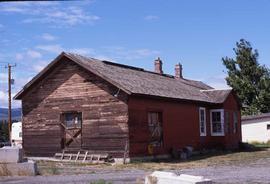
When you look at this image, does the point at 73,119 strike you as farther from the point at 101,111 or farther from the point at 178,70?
the point at 178,70

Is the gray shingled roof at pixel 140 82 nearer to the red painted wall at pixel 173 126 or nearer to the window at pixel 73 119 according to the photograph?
the red painted wall at pixel 173 126

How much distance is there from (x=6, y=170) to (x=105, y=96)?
29.1 ft

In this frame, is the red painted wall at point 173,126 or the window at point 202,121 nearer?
the red painted wall at point 173,126

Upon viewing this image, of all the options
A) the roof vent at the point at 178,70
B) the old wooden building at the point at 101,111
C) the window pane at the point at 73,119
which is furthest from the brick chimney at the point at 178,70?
the window pane at the point at 73,119

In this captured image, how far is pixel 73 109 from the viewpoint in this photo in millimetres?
27328

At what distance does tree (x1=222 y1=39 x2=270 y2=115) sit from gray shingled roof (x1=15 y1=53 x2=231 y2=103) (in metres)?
20.5

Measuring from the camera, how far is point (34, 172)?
18219mm

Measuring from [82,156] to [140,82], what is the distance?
518cm

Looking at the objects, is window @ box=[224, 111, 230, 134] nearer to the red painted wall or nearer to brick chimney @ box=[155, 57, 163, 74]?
the red painted wall

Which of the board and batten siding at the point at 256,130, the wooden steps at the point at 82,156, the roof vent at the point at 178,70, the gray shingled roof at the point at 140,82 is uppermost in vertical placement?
the roof vent at the point at 178,70

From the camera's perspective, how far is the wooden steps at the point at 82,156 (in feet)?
84.5

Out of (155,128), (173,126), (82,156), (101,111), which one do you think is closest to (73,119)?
(101,111)

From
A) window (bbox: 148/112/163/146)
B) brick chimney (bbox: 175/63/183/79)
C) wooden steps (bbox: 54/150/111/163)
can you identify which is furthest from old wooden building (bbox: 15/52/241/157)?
brick chimney (bbox: 175/63/183/79)

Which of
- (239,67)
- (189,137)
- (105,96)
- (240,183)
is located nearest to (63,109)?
(105,96)
